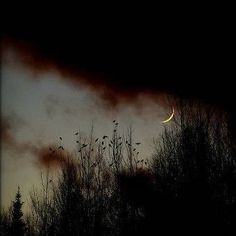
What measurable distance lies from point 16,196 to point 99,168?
35.3 m

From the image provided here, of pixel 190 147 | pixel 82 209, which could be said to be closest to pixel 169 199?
pixel 190 147

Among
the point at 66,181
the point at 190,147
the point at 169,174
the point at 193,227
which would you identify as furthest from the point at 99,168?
the point at 193,227

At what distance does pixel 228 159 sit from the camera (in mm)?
21812

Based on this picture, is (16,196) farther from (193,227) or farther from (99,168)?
(193,227)

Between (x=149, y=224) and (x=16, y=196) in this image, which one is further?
(x=16, y=196)

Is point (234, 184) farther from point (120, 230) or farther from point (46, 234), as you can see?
point (46, 234)

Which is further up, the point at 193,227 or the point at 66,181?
the point at 66,181

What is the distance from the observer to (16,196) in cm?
5812

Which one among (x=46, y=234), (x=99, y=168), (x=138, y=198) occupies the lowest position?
(x=46, y=234)

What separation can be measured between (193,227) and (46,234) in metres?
13.8

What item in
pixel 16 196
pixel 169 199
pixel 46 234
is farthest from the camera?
pixel 16 196

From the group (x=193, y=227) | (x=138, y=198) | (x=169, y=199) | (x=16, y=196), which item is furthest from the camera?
(x=16, y=196)

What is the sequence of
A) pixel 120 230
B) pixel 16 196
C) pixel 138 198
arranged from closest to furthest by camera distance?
pixel 120 230 < pixel 138 198 < pixel 16 196

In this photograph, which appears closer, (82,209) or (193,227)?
(193,227)
